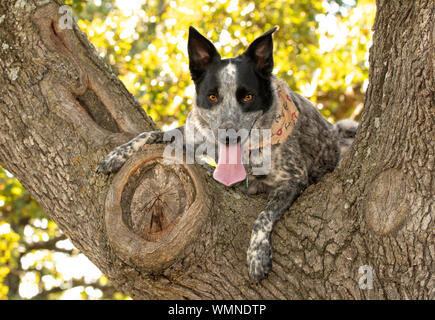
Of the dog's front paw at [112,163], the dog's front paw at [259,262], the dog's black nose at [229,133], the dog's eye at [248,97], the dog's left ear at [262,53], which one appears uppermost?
the dog's left ear at [262,53]

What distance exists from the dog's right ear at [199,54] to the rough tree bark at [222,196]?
2.84 feet

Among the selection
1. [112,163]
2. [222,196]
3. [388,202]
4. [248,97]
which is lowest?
[388,202]

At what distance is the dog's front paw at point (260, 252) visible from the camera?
9.58ft

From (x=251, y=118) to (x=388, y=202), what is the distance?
1296 mm

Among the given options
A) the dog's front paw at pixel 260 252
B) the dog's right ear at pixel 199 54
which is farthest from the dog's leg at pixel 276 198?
the dog's right ear at pixel 199 54

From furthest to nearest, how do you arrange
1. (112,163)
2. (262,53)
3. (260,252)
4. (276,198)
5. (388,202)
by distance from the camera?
(262,53) → (276,198) → (112,163) → (260,252) → (388,202)

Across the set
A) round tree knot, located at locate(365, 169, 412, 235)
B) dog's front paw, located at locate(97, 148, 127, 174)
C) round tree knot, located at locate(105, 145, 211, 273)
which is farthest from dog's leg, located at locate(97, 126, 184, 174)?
round tree knot, located at locate(365, 169, 412, 235)

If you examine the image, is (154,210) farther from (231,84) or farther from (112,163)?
(231,84)

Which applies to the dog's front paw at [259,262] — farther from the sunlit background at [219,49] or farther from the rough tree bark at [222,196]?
the sunlit background at [219,49]

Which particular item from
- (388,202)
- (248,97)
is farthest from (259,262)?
(248,97)

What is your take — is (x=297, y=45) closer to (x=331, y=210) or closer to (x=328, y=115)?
(x=328, y=115)

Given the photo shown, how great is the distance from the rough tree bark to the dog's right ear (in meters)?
0.86

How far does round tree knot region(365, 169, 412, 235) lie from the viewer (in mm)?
2814

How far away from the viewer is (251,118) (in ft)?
12.5
